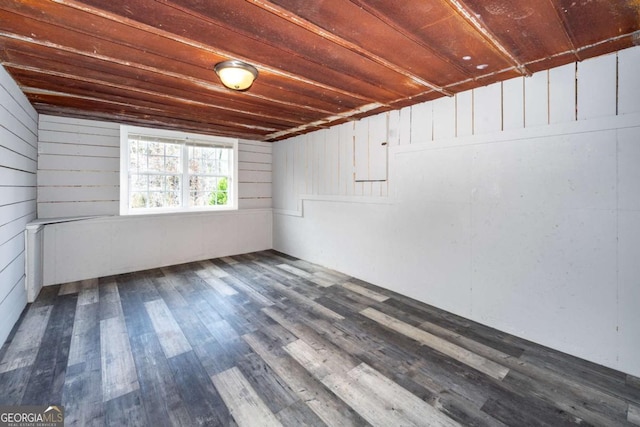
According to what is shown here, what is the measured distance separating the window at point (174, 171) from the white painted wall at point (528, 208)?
9.95 ft

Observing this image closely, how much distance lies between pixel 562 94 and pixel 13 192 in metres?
4.93

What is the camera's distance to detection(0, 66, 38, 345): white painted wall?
2332 millimetres

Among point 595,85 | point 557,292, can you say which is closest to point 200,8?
point 595,85

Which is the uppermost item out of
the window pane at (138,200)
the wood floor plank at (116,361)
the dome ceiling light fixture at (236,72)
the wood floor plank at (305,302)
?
the dome ceiling light fixture at (236,72)

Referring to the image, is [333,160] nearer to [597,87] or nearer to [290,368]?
[597,87]

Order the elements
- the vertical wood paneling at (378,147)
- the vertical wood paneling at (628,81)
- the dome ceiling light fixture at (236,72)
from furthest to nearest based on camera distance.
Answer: the vertical wood paneling at (378,147)
the dome ceiling light fixture at (236,72)
the vertical wood paneling at (628,81)

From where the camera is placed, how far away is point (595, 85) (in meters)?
2.11

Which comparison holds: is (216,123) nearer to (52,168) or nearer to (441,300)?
(52,168)

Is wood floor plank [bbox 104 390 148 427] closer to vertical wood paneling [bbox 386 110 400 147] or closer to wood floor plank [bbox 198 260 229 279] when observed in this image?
wood floor plank [bbox 198 260 229 279]

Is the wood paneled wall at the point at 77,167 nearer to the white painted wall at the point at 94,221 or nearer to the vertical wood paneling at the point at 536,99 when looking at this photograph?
the white painted wall at the point at 94,221

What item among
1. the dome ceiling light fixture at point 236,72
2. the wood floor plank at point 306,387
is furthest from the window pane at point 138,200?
the wood floor plank at point 306,387

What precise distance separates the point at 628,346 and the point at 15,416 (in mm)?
4019

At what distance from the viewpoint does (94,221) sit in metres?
4.09

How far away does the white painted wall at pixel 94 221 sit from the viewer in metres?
3.81
